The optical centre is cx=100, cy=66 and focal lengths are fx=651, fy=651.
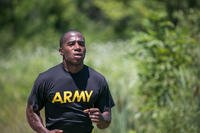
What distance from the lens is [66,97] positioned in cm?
590

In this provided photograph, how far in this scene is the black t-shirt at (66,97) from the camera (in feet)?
19.4

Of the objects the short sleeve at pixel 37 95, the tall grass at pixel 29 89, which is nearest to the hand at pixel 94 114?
the short sleeve at pixel 37 95

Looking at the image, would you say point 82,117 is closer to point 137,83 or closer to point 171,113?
point 171,113

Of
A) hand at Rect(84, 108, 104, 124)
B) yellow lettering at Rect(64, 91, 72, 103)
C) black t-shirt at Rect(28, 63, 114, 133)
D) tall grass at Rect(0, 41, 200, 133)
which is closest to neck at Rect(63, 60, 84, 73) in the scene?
black t-shirt at Rect(28, 63, 114, 133)

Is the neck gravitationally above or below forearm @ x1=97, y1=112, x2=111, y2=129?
above

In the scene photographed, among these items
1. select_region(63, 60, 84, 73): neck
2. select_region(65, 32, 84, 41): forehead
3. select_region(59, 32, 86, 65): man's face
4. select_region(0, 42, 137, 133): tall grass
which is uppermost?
select_region(0, 42, 137, 133): tall grass

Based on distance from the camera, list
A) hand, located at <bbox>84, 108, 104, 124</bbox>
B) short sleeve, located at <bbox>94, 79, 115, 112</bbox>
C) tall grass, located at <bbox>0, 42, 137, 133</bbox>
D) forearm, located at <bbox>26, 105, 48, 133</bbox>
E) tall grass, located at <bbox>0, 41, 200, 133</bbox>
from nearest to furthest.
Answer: hand, located at <bbox>84, 108, 104, 124</bbox> → forearm, located at <bbox>26, 105, 48, 133</bbox> → short sleeve, located at <bbox>94, 79, 115, 112</bbox> → tall grass, located at <bbox>0, 41, 200, 133</bbox> → tall grass, located at <bbox>0, 42, 137, 133</bbox>

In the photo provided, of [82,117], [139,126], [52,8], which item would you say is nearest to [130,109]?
[139,126]

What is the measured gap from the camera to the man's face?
19.3 feet

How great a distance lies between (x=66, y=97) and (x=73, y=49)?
0.44 metres

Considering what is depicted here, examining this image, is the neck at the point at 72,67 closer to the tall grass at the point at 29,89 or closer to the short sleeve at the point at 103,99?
the short sleeve at the point at 103,99

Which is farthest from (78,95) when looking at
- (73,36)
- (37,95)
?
(73,36)

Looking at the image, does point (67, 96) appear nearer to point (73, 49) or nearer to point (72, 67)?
point (72, 67)

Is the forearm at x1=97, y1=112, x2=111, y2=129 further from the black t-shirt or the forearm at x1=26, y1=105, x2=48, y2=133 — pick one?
the forearm at x1=26, y1=105, x2=48, y2=133
